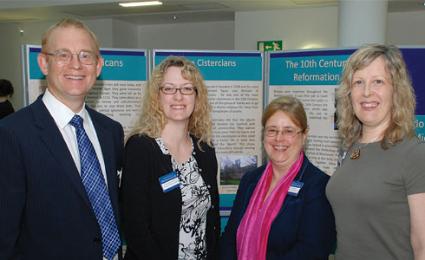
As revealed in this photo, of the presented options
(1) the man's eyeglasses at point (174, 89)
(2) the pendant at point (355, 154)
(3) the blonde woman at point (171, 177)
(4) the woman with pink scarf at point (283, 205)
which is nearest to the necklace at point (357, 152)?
(2) the pendant at point (355, 154)

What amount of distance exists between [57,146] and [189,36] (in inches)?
356

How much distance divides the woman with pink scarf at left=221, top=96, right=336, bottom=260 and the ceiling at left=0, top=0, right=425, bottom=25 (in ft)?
20.3

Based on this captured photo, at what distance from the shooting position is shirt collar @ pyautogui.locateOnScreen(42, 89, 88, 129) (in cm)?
180

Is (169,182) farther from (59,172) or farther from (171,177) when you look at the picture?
(59,172)

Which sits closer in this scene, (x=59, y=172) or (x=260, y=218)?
(x=59, y=172)

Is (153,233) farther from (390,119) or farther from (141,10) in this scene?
(141,10)

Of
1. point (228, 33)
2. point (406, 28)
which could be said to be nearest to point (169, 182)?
point (406, 28)

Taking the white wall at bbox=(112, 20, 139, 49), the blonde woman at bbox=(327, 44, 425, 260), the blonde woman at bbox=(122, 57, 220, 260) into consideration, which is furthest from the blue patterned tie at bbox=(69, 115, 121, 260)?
the white wall at bbox=(112, 20, 139, 49)

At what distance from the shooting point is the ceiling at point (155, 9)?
313 inches

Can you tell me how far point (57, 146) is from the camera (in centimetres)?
171

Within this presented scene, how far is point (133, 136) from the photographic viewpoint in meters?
2.15

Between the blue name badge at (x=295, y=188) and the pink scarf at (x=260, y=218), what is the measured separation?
0.10 feet

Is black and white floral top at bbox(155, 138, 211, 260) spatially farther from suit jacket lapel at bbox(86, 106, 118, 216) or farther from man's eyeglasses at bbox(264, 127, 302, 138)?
man's eyeglasses at bbox(264, 127, 302, 138)

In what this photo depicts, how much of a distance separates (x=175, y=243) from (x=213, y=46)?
8478 mm
